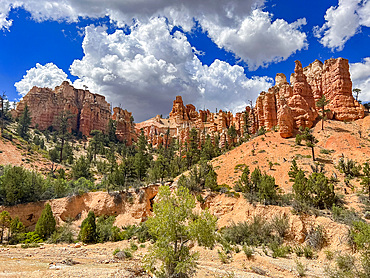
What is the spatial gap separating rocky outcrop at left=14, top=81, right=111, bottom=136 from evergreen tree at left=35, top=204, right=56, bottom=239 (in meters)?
76.3

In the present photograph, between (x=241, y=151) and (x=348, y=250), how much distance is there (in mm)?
34741

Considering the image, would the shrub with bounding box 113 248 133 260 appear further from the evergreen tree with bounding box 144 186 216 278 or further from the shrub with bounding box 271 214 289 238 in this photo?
the shrub with bounding box 271 214 289 238

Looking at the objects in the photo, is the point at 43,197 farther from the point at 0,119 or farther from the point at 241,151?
the point at 0,119

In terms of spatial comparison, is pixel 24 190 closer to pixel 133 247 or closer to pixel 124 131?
pixel 133 247

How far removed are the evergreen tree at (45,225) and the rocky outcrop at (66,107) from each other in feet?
250

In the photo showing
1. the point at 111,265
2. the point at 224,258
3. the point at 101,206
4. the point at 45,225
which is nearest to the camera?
the point at 111,265

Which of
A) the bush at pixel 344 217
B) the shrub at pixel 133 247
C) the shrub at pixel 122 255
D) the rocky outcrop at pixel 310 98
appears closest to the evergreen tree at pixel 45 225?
the shrub at pixel 133 247

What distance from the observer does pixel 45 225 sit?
26.0 meters

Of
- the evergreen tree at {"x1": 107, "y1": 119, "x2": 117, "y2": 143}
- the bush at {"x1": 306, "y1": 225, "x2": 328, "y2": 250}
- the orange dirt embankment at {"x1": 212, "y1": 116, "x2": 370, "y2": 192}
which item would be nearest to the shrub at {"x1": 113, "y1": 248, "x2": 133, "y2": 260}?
the bush at {"x1": 306, "y1": 225, "x2": 328, "y2": 250}

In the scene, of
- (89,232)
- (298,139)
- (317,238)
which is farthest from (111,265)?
(298,139)

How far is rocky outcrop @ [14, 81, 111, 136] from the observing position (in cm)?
9188

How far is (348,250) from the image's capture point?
1722 cm

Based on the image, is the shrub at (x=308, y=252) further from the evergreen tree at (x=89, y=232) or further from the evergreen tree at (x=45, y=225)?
the evergreen tree at (x=45, y=225)

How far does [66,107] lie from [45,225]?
86.4 m
